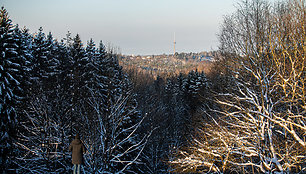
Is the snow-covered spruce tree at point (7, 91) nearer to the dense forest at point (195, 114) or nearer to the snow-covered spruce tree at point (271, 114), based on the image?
the dense forest at point (195, 114)

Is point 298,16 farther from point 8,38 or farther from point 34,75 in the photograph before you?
point 34,75

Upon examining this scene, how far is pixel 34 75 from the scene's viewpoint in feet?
Answer: 59.2

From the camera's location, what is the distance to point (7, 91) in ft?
39.7

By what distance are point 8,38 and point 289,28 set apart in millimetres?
15110

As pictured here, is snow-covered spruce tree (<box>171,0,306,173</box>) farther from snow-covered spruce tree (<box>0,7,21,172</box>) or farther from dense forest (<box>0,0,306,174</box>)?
snow-covered spruce tree (<box>0,7,21,172</box>)

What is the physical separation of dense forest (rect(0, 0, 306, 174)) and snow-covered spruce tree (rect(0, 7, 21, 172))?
0.05 m

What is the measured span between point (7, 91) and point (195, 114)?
523 inches

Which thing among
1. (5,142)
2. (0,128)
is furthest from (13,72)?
(5,142)

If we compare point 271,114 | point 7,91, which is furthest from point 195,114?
point 7,91

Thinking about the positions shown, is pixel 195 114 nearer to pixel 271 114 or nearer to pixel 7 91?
pixel 271 114

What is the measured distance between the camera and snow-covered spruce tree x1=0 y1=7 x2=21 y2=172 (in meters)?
11.9

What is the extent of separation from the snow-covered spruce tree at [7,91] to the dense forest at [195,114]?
55 millimetres

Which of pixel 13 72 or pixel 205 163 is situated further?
pixel 13 72

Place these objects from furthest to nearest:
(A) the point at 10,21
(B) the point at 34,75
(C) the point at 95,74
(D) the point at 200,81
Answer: (D) the point at 200,81 < (C) the point at 95,74 < (B) the point at 34,75 < (A) the point at 10,21
